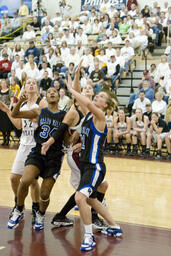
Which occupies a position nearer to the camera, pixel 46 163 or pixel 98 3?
pixel 46 163

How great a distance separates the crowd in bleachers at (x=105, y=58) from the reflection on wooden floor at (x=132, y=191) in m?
1.54

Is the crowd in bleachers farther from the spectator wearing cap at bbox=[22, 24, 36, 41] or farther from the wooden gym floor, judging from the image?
the wooden gym floor

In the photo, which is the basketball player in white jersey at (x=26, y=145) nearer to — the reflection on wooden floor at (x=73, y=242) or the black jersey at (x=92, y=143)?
the reflection on wooden floor at (x=73, y=242)

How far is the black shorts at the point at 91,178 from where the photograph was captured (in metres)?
4.94

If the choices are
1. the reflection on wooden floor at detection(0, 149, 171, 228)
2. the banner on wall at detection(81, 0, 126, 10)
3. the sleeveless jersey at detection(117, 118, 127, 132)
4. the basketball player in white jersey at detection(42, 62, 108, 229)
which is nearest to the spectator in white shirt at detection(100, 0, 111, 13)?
the banner on wall at detection(81, 0, 126, 10)

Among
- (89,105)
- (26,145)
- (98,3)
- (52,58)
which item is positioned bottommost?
(26,145)

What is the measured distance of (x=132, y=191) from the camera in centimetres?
776

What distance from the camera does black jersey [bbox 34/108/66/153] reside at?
5546 mm

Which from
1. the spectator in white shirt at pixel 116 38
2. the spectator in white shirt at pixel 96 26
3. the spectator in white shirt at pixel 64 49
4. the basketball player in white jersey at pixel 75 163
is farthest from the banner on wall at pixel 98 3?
the basketball player in white jersey at pixel 75 163

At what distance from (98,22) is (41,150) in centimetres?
1387

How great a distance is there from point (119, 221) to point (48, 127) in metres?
1.58

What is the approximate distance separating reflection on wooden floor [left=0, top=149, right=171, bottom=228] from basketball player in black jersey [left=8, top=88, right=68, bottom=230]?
1.03 m

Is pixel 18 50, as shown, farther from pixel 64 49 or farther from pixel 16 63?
pixel 64 49

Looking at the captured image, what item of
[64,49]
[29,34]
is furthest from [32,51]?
[29,34]
